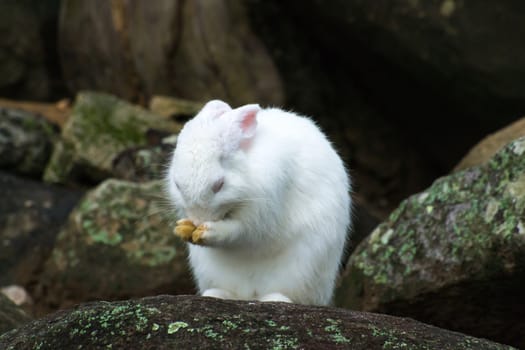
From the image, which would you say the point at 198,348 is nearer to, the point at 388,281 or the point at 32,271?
the point at 388,281

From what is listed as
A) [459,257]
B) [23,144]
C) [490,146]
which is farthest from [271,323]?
[23,144]

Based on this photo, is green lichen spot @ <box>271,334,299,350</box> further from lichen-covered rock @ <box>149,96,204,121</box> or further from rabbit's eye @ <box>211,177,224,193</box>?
lichen-covered rock @ <box>149,96,204,121</box>

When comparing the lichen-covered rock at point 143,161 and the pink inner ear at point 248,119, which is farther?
the lichen-covered rock at point 143,161

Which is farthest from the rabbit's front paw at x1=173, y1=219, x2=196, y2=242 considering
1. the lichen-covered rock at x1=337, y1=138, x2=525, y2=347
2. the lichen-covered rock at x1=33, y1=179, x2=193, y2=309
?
the lichen-covered rock at x1=33, y1=179, x2=193, y2=309

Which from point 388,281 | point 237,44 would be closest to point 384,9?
point 237,44

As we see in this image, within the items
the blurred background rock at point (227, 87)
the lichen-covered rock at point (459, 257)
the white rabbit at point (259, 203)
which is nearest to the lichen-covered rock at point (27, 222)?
the blurred background rock at point (227, 87)

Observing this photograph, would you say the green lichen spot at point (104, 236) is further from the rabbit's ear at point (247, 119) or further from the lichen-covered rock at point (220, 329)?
the lichen-covered rock at point (220, 329)

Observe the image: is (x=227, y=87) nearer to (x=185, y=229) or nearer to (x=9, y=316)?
(x=9, y=316)
